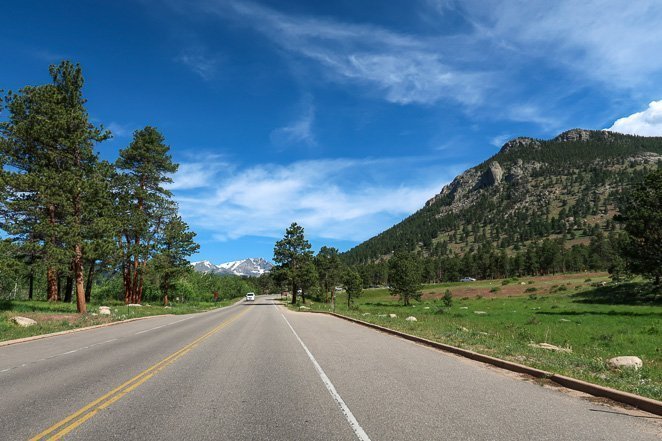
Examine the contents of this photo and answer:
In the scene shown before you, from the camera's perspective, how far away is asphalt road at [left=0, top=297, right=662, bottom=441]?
18.5ft

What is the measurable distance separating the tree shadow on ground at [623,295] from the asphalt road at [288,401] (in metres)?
48.2

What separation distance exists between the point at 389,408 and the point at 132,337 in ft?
52.7

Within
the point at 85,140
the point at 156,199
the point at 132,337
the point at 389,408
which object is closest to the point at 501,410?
the point at 389,408

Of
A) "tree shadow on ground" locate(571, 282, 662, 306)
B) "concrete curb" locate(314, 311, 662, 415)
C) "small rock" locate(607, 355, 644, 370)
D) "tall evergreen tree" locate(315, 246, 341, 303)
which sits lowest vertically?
"tree shadow on ground" locate(571, 282, 662, 306)

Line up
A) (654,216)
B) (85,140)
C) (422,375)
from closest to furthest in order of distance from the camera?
(422,375)
(85,140)
(654,216)

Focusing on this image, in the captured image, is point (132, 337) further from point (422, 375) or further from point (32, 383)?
point (422, 375)

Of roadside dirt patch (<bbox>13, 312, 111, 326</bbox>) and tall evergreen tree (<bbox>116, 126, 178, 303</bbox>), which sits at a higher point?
tall evergreen tree (<bbox>116, 126, 178, 303</bbox>)

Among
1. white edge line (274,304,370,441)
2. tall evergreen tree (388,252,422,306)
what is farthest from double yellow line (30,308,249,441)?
tall evergreen tree (388,252,422,306)

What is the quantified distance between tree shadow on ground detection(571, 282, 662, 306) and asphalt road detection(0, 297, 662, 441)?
158ft

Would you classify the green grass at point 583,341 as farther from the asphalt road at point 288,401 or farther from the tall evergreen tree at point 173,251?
the tall evergreen tree at point 173,251

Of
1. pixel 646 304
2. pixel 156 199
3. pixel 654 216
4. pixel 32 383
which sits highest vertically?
pixel 156 199

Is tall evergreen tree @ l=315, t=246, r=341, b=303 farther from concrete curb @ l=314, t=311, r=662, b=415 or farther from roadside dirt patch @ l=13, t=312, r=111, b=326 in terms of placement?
concrete curb @ l=314, t=311, r=662, b=415

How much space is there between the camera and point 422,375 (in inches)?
383

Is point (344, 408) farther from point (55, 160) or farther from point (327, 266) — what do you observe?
point (327, 266)
